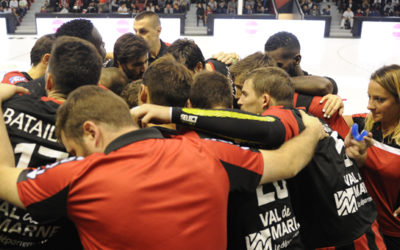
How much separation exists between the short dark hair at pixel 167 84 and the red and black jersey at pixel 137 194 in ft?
1.68

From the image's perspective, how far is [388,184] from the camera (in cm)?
227

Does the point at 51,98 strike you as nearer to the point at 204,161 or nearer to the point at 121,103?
the point at 121,103

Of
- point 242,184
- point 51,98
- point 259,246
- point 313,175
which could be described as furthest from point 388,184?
point 51,98

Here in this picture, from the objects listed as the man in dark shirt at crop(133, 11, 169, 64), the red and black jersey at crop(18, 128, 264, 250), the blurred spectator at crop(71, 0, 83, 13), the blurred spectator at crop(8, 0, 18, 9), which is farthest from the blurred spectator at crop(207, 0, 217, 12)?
the red and black jersey at crop(18, 128, 264, 250)

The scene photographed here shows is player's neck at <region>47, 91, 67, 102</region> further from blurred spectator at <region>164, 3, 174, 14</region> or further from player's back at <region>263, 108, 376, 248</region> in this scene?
blurred spectator at <region>164, 3, 174, 14</region>

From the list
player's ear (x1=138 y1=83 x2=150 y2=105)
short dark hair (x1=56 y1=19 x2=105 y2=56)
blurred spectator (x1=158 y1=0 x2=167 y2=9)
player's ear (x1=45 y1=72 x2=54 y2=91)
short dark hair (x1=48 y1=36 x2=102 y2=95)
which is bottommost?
player's ear (x1=138 y1=83 x2=150 y2=105)

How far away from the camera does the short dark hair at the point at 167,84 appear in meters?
1.89

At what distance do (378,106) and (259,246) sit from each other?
45.9 inches

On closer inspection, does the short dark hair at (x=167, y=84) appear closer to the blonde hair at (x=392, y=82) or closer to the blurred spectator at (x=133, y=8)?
the blonde hair at (x=392, y=82)

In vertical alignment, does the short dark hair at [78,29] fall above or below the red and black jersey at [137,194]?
above

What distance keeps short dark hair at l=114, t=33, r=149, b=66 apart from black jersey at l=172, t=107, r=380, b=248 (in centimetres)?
156

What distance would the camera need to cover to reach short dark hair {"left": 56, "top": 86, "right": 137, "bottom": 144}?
4.67 ft

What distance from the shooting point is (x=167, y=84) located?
1.89 metres

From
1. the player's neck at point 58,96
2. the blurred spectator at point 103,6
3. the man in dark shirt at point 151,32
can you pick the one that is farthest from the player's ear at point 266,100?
the blurred spectator at point 103,6
